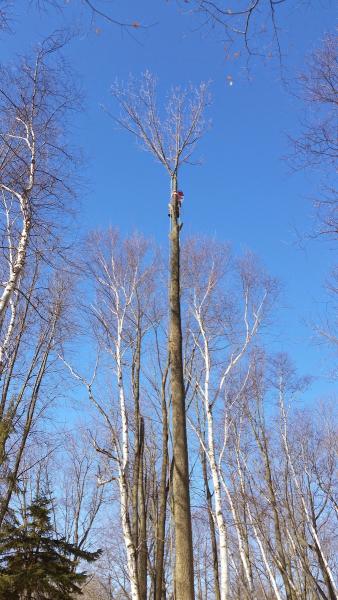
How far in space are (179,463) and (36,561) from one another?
19.2 feet

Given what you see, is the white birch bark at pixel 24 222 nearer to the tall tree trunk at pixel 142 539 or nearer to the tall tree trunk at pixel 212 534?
the tall tree trunk at pixel 142 539

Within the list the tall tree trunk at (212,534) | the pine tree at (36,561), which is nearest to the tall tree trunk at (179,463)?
the pine tree at (36,561)

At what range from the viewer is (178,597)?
4.27 m

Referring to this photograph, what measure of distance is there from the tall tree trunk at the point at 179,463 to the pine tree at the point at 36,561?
4894 millimetres

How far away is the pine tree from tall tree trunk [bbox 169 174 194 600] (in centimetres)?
489

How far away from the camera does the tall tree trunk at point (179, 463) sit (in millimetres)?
4363

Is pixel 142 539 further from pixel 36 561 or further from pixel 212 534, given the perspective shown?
pixel 212 534

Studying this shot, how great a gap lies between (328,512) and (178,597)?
45.7 ft

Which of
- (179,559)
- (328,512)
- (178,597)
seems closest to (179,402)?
(179,559)

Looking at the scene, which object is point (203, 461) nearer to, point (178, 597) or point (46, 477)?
point (46, 477)

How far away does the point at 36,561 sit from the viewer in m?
8.74

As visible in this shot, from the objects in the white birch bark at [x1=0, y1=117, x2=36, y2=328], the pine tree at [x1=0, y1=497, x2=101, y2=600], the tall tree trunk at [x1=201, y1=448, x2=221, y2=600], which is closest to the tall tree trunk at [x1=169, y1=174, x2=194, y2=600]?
the white birch bark at [x1=0, y1=117, x2=36, y2=328]

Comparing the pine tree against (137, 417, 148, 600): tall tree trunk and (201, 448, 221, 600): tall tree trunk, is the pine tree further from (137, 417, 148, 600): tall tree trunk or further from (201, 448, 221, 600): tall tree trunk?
(201, 448, 221, 600): tall tree trunk

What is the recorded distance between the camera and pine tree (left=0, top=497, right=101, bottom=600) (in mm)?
8133
